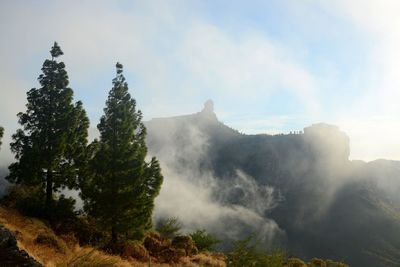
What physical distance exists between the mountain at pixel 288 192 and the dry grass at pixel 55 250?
9392cm

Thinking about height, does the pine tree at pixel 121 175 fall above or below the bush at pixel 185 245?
above

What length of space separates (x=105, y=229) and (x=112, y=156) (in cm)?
471

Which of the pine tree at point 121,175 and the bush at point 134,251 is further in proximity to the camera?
the pine tree at point 121,175

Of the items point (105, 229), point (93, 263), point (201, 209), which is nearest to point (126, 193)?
point (105, 229)

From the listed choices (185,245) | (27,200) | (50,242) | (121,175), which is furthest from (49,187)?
(50,242)

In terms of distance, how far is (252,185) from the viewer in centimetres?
17688

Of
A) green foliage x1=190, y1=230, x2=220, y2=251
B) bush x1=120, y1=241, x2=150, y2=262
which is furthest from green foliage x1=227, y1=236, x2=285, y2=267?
green foliage x1=190, y1=230, x2=220, y2=251

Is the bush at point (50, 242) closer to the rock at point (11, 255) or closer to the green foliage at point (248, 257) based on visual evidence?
the green foliage at point (248, 257)

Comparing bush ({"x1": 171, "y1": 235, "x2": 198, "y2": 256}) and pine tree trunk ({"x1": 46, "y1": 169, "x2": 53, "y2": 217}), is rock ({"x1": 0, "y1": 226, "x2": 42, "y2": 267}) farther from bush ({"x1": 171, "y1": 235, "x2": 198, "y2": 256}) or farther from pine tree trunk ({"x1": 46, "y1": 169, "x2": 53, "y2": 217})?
bush ({"x1": 171, "y1": 235, "x2": 198, "y2": 256})

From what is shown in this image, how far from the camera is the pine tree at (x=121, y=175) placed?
26.1 m

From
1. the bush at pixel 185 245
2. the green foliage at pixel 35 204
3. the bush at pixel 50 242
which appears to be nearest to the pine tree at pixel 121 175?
the green foliage at pixel 35 204

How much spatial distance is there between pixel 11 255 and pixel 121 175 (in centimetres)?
1947

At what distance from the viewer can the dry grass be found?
862cm

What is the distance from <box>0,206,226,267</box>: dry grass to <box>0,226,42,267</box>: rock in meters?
1.14
